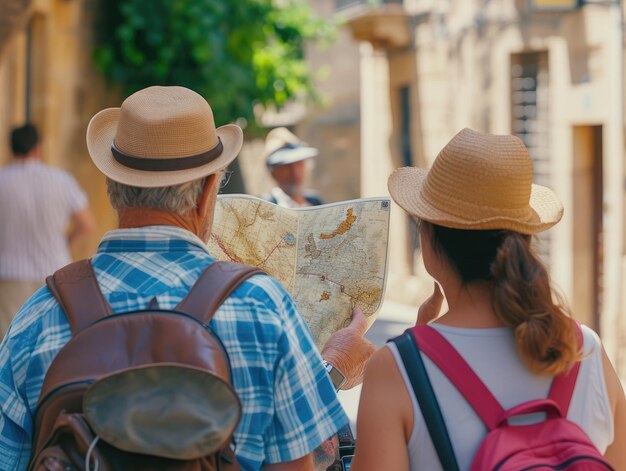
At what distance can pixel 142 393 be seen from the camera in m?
2.32

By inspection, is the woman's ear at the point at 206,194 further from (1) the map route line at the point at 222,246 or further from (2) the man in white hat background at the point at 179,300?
(1) the map route line at the point at 222,246

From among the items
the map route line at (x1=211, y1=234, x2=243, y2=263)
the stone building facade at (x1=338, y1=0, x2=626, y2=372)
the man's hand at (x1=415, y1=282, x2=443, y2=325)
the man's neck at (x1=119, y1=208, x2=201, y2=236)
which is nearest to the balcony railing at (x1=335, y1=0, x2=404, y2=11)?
the stone building facade at (x1=338, y1=0, x2=626, y2=372)

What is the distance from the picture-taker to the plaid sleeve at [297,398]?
256 cm

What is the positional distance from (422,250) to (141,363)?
0.69 m

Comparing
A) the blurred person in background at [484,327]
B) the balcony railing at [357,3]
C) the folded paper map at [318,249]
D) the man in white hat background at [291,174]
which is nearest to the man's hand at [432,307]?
the folded paper map at [318,249]

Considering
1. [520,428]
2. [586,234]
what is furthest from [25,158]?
[586,234]

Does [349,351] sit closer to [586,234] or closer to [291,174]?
[291,174]

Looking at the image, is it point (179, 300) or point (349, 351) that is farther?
point (349, 351)

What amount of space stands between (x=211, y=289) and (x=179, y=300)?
0.07 m

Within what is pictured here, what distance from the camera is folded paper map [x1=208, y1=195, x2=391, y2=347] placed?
3217mm

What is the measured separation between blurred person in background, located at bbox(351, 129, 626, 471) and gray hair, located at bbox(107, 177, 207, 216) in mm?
445

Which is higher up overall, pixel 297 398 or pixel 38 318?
pixel 38 318

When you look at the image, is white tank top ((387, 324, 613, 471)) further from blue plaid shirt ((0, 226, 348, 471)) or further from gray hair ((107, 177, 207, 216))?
gray hair ((107, 177, 207, 216))

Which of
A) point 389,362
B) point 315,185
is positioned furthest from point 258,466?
point 315,185
